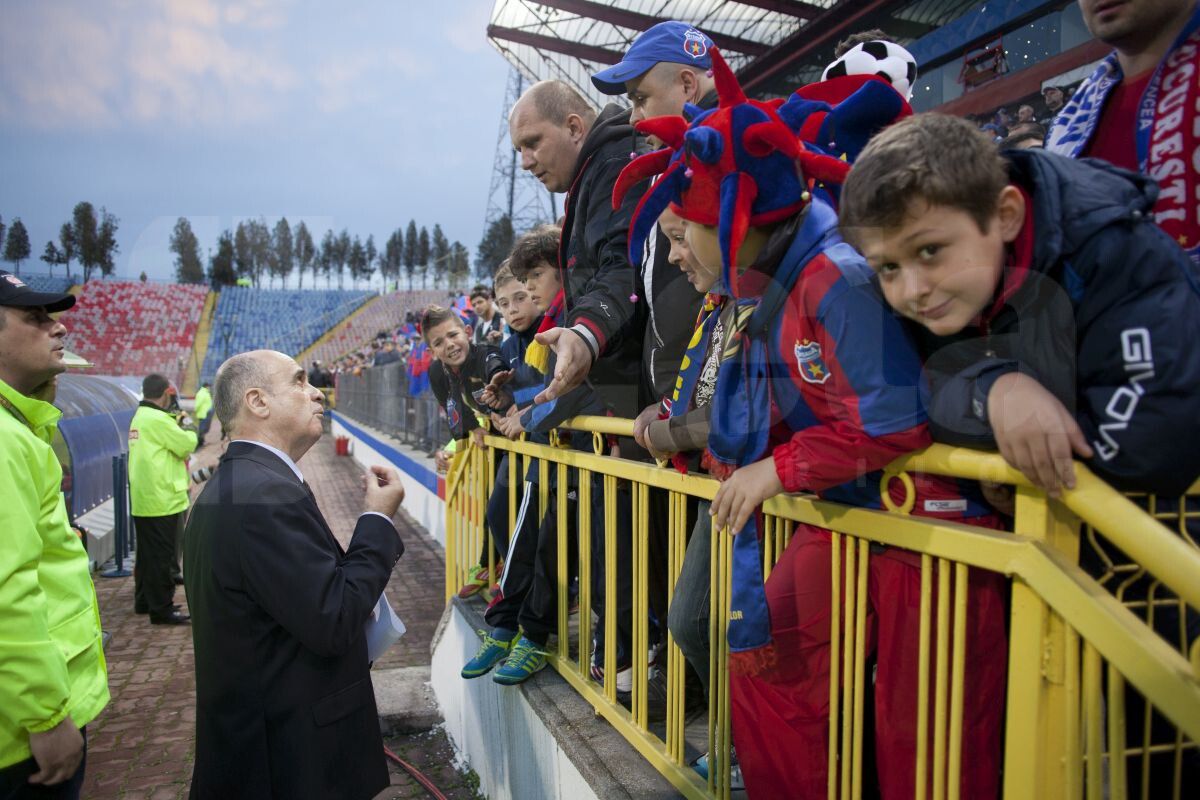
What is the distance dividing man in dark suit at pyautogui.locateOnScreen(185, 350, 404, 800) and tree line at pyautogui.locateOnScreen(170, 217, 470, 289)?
63.0 meters

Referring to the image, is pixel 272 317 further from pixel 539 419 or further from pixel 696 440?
pixel 696 440

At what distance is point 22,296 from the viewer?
286cm

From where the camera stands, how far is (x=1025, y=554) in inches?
49.3

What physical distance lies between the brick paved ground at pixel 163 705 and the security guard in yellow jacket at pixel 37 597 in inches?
77.9

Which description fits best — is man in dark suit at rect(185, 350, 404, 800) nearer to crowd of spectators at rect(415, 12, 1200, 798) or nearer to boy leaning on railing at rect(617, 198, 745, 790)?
crowd of spectators at rect(415, 12, 1200, 798)

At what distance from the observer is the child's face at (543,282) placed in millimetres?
3711

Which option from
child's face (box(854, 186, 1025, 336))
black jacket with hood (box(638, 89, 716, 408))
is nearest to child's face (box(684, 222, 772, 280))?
child's face (box(854, 186, 1025, 336))

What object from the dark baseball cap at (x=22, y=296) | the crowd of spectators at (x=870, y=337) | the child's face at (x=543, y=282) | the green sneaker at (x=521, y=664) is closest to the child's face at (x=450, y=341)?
the child's face at (x=543, y=282)

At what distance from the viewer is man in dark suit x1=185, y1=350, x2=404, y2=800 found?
7.50 ft

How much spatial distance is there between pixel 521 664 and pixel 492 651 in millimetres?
348

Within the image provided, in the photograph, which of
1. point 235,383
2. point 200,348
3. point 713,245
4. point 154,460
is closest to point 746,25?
point 154,460

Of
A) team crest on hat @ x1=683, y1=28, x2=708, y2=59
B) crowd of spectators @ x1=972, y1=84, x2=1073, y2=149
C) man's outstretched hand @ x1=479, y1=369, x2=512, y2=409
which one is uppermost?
crowd of spectators @ x1=972, y1=84, x2=1073, y2=149

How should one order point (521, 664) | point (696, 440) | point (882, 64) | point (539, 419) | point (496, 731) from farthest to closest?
point (496, 731) < point (521, 664) < point (539, 419) < point (882, 64) < point (696, 440)

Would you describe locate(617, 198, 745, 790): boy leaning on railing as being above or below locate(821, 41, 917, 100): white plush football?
below
